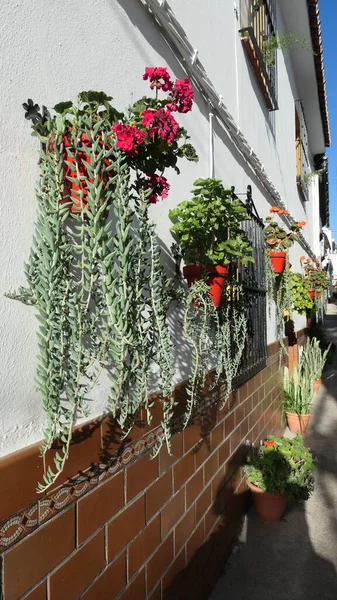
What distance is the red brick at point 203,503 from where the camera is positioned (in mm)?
2225

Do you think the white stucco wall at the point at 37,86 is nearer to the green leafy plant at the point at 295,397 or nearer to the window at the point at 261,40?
the window at the point at 261,40

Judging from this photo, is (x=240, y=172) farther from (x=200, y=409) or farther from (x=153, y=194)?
(x=153, y=194)

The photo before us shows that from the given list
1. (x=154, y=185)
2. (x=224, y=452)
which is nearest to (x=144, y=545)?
(x=224, y=452)

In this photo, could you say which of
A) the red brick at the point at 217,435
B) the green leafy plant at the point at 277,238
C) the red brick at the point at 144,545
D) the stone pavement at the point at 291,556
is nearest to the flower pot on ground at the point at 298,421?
the stone pavement at the point at 291,556

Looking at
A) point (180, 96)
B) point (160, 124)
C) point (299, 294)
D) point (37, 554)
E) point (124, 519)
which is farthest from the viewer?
point (299, 294)

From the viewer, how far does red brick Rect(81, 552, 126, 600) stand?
137 centimetres

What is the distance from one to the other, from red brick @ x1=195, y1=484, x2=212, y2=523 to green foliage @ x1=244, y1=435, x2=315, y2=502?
77 centimetres

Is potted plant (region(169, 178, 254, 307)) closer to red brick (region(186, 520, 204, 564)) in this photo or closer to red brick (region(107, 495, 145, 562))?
Answer: red brick (region(107, 495, 145, 562))

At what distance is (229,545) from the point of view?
275 cm

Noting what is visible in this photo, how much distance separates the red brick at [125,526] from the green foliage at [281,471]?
1.61 m

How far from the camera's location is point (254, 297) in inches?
139

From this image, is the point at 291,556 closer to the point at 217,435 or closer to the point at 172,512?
the point at 217,435

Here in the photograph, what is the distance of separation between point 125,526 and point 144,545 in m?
0.19

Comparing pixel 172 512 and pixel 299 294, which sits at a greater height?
pixel 299 294
